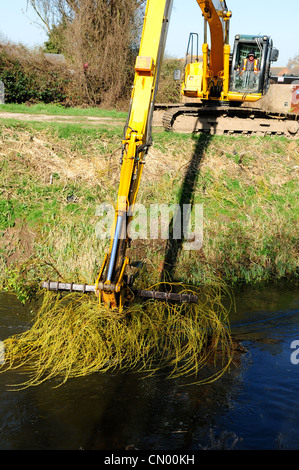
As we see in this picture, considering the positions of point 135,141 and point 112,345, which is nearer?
point 135,141

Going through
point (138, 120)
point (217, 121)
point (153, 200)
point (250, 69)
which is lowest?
point (153, 200)

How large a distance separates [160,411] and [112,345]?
1127mm

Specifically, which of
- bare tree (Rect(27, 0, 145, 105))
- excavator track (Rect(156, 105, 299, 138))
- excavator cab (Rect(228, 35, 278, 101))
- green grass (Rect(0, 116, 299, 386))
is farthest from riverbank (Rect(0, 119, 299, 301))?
bare tree (Rect(27, 0, 145, 105))

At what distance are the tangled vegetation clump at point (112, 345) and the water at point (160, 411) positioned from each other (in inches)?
6.5

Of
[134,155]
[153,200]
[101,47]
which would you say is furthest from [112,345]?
[101,47]

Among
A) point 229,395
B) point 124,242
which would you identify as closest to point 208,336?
point 229,395

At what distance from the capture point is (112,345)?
592 centimetres

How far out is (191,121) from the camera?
1402 cm

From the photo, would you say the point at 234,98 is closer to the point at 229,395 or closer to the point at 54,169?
the point at 54,169

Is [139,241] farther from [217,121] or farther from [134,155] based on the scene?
[217,121]

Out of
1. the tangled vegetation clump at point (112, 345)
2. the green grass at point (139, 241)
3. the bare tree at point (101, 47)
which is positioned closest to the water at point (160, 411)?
the tangled vegetation clump at point (112, 345)

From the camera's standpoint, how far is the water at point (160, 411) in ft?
14.9

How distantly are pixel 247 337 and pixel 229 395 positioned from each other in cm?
164

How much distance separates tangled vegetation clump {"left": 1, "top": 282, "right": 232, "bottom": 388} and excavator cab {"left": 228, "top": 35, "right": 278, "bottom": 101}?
330 inches
